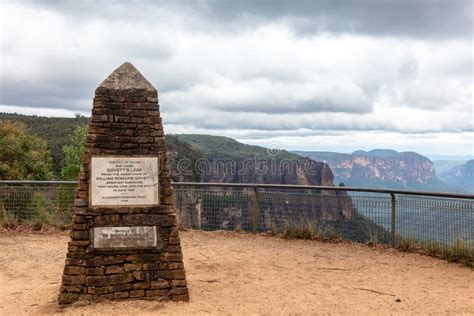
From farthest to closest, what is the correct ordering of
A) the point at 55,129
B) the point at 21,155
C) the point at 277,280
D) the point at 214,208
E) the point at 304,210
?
the point at 55,129 → the point at 21,155 → the point at 214,208 → the point at 304,210 → the point at 277,280

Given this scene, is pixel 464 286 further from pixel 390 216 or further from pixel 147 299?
pixel 147 299

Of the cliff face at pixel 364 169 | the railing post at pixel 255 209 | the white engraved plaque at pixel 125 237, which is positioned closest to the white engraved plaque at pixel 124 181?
the white engraved plaque at pixel 125 237

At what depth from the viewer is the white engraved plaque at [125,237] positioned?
20.4 ft

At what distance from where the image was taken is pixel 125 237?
6.30m

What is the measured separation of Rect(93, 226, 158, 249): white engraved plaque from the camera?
20.4 feet

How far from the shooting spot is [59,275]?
7.89 m

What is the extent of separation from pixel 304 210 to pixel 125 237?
5.75m

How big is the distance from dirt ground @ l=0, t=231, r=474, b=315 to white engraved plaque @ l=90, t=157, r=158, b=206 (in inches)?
50.1

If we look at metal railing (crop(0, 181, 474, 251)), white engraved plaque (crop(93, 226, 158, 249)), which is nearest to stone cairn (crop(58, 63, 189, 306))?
white engraved plaque (crop(93, 226, 158, 249))

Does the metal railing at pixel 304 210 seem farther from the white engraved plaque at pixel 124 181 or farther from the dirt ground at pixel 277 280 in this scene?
the white engraved plaque at pixel 124 181

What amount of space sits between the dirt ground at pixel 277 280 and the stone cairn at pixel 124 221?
0.23 m

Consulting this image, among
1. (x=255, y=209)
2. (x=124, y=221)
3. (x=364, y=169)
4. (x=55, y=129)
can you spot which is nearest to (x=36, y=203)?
(x=255, y=209)

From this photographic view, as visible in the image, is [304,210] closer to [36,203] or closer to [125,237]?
[125,237]

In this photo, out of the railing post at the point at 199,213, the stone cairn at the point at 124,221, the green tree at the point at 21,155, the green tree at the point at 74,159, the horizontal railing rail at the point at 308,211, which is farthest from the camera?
the green tree at the point at 21,155
